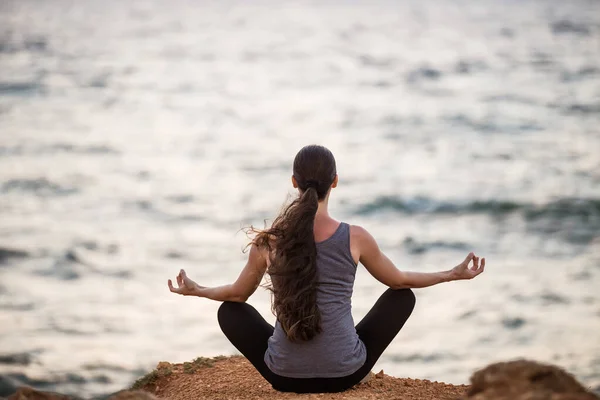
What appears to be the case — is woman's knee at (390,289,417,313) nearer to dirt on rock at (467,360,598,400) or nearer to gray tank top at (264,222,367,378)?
gray tank top at (264,222,367,378)

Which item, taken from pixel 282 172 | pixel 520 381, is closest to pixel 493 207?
pixel 282 172

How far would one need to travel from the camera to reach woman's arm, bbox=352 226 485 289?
413cm

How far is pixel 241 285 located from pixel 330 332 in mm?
532

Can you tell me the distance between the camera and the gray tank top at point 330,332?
408cm

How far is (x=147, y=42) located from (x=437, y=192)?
24.9m

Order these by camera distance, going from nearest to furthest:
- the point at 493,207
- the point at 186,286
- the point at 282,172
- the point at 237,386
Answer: the point at 186,286 < the point at 237,386 < the point at 493,207 < the point at 282,172

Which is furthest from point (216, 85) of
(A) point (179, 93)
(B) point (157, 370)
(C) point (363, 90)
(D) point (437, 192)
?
(B) point (157, 370)

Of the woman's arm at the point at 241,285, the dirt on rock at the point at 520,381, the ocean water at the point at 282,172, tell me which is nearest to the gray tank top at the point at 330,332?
the woman's arm at the point at 241,285

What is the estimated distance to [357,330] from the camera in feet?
14.2

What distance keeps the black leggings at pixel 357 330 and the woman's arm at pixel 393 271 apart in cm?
10

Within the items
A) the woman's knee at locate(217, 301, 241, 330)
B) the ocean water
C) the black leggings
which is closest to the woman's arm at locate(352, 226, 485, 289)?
the black leggings

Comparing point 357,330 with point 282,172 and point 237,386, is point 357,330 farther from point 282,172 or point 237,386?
point 282,172

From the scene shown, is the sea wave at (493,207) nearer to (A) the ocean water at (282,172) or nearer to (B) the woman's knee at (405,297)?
(A) the ocean water at (282,172)

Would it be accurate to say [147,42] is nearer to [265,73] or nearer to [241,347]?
[265,73]
